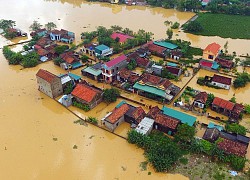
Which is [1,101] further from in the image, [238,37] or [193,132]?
[238,37]

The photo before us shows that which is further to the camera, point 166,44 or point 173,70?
point 166,44

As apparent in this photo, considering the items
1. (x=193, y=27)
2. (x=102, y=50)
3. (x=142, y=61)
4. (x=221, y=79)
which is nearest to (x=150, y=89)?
(x=142, y=61)

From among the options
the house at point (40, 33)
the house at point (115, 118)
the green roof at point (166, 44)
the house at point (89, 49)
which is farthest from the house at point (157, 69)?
the house at point (40, 33)

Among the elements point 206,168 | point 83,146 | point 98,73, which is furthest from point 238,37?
point 83,146

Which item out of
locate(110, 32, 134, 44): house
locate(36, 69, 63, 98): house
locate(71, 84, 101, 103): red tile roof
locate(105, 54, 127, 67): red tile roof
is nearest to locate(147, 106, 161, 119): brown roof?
locate(71, 84, 101, 103): red tile roof

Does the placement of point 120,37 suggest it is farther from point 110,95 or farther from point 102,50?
point 110,95

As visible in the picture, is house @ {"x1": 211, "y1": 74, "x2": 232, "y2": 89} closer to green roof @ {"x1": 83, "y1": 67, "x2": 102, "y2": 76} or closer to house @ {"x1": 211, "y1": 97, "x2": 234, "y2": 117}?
house @ {"x1": 211, "y1": 97, "x2": 234, "y2": 117}
